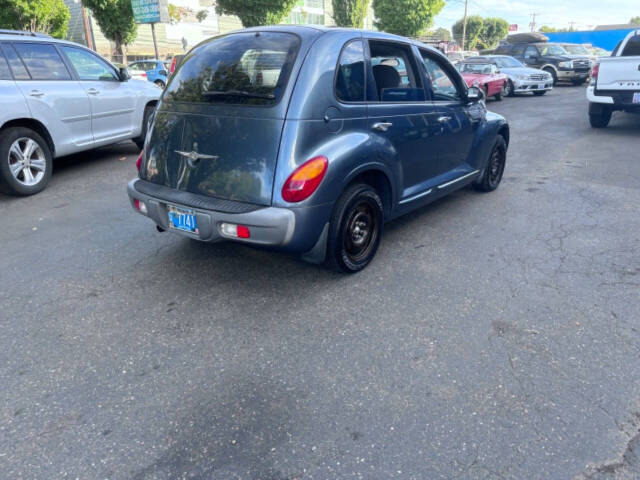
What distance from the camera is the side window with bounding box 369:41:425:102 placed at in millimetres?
3746

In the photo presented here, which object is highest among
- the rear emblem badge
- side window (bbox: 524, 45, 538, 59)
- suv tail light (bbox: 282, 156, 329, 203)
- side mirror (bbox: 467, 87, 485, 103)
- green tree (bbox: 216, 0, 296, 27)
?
green tree (bbox: 216, 0, 296, 27)

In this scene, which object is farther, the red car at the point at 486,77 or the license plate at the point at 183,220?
the red car at the point at 486,77

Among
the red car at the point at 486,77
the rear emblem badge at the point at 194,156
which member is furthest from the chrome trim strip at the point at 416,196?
the red car at the point at 486,77

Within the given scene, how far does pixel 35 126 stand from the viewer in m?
5.98

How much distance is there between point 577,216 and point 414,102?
2.32 m

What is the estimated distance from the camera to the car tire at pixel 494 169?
18.7ft

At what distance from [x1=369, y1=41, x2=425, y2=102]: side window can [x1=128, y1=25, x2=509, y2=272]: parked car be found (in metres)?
0.01

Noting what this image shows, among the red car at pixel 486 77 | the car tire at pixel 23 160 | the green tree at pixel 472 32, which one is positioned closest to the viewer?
the car tire at pixel 23 160

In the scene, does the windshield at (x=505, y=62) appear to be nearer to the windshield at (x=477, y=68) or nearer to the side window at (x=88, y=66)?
the windshield at (x=477, y=68)

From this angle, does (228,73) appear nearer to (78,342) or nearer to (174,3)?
(78,342)

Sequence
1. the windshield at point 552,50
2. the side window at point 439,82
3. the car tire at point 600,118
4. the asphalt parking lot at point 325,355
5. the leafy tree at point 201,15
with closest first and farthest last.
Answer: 1. the asphalt parking lot at point 325,355
2. the side window at point 439,82
3. the car tire at point 600,118
4. the windshield at point 552,50
5. the leafy tree at point 201,15

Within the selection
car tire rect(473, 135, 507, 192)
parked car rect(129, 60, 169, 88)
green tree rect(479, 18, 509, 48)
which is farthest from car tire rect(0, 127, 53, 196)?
green tree rect(479, 18, 509, 48)

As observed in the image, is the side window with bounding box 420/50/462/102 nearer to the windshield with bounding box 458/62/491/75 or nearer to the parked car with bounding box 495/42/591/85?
the windshield with bounding box 458/62/491/75

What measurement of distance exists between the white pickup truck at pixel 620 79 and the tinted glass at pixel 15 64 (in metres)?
9.49
